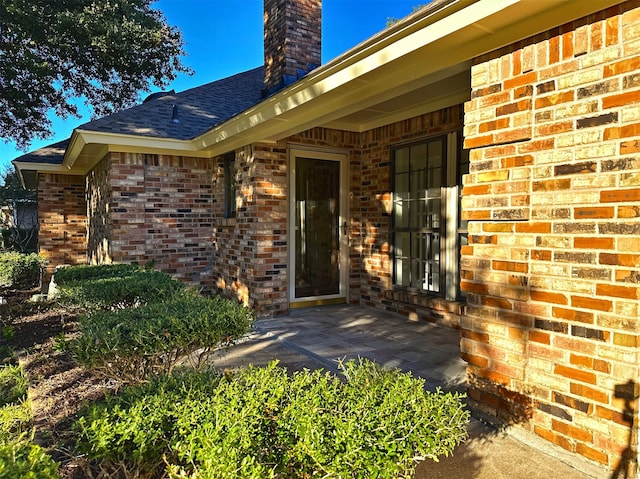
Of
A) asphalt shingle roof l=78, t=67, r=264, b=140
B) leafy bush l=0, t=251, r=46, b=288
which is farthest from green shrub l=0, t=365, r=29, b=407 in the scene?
leafy bush l=0, t=251, r=46, b=288

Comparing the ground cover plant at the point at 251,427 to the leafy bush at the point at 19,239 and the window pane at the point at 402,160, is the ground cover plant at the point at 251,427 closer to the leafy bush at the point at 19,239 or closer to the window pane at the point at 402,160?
the window pane at the point at 402,160

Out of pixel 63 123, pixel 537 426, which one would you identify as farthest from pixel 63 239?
pixel 537 426

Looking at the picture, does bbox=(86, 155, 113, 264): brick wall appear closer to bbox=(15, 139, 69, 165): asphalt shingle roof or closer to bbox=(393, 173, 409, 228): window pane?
bbox=(15, 139, 69, 165): asphalt shingle roof

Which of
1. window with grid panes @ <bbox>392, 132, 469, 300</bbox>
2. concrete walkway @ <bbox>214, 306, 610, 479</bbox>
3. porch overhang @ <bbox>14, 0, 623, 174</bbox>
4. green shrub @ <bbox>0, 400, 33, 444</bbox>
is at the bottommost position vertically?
concrete walkway @ <bbox>214, 306, 610, 479</bbox>

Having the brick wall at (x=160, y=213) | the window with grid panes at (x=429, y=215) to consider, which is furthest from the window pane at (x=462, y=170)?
the brick wall at (x=160, y=213)

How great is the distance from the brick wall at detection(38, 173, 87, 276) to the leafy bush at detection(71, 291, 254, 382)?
8.64 m

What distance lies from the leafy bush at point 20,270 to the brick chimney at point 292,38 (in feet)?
23.4

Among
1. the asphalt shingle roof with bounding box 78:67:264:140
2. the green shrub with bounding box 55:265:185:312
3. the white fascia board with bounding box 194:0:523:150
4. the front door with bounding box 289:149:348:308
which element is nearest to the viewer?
the white fascia board with bounding box 194:0:523:150

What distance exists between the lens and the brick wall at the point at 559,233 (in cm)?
193

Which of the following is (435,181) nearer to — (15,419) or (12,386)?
(15,419)

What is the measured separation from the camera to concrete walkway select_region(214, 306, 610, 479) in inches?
80.6

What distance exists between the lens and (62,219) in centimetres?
998

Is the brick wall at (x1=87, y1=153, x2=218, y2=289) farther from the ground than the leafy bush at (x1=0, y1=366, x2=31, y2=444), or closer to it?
farther from the ground

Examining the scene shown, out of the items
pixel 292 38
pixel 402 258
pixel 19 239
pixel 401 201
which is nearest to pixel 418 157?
pixel 401 201
